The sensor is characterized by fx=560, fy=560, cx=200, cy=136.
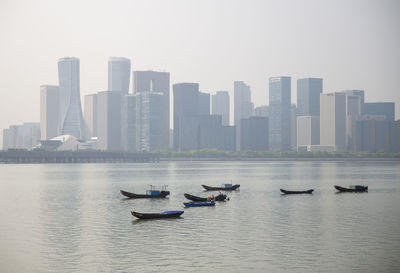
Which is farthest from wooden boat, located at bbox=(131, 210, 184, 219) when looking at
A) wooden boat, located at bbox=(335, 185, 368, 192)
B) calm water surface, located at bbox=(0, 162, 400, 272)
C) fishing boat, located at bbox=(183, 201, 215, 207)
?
wooden boat, located at bbox=(335, 185, 368, 192)

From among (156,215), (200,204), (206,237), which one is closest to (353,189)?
(200,204)

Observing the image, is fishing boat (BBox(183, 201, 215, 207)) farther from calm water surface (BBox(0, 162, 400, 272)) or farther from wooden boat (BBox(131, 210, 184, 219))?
wooden boat (BBox(131, 210, 184, 219))

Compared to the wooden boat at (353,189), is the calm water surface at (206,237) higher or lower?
lower

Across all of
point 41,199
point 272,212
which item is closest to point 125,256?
point 272,212

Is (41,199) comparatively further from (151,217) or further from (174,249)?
(174,249)

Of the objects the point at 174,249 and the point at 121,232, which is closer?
the point at 174,249

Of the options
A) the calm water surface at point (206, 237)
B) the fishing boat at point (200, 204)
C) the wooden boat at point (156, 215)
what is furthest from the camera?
the fishing boat at point (200, 204)

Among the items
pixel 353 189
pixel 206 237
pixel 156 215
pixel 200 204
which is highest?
pixel 156 215

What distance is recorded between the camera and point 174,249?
65.1m

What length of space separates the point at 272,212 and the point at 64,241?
4253 centimetres

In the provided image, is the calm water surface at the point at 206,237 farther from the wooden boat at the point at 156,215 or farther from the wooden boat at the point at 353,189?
the wooden boat at the point at 353,189

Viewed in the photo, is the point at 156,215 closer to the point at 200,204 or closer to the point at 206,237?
the point at 206,237

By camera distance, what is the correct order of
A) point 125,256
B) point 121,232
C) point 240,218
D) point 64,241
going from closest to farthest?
point 125,256, point 64,241, point 121,232, point 240,218

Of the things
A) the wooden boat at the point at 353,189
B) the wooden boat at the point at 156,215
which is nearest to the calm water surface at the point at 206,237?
the wooden boat at the point at 156,215
